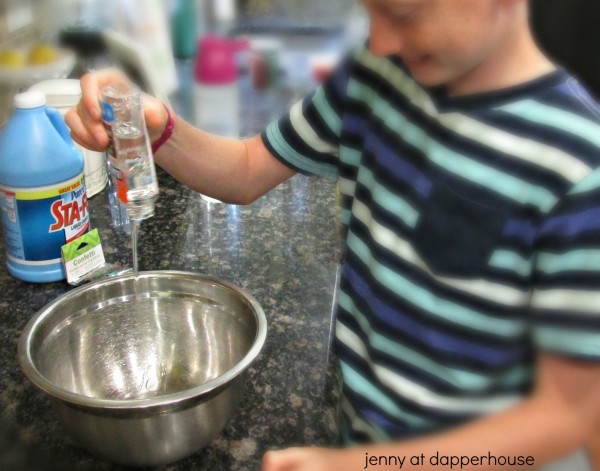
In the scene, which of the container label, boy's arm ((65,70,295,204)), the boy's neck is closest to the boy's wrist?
boy's arm ((65,70,295,204))

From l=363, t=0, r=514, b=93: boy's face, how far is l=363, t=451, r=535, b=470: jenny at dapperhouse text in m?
0.30

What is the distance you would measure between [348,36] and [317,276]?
473 mm

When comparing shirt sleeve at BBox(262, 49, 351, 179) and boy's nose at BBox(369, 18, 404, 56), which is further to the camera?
shirt sleeve at BBox(262, 49, 351, 179)

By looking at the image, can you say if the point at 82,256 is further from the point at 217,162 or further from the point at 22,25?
the point at 22,25

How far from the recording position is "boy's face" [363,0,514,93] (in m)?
0.44

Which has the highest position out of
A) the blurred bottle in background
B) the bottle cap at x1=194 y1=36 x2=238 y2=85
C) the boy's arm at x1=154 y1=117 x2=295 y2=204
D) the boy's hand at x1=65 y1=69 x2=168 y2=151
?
the blurred bottle in background

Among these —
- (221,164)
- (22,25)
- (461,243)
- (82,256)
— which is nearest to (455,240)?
(461,243)

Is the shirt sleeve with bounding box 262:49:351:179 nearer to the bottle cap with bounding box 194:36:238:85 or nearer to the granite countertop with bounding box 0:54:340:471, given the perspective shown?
the granite countertop with bounding box 0:54:340:471

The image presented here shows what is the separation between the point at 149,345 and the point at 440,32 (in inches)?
18.5

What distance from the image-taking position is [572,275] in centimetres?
45

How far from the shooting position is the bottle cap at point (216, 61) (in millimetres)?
430

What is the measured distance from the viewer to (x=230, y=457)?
609 mm

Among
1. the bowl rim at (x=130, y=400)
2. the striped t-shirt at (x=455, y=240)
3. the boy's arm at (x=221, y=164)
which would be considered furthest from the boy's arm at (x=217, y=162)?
the bowl rim at (x=130, y=400)

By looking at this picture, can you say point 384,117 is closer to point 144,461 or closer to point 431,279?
point 431,279
